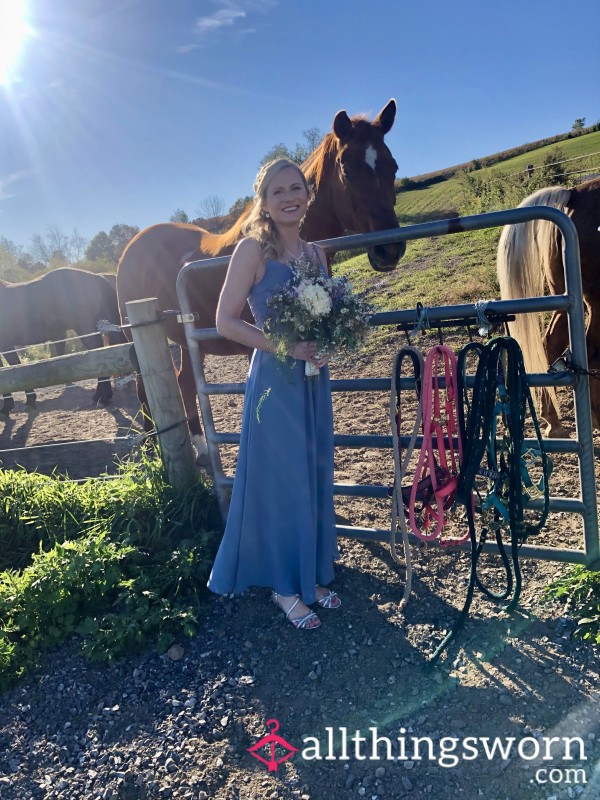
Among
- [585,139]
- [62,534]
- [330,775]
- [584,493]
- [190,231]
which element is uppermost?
[585,139]

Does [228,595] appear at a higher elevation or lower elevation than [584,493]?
lower


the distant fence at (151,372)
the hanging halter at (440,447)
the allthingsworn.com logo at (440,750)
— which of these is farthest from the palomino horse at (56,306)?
the allthingsworn.com logo at (440,750)

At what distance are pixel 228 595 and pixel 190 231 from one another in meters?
3.20

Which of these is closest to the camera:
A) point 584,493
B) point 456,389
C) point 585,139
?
point 456,389

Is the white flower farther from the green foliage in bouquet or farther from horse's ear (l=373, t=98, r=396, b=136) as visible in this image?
horse's ear (l=373, t=98, r=396, b=136)

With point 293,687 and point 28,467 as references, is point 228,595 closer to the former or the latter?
point 293,687

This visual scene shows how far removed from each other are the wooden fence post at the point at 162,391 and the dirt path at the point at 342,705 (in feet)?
3.08

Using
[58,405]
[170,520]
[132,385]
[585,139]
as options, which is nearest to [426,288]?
[132,385]

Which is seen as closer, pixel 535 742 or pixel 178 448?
pixel 535 742

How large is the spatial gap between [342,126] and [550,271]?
1771mm

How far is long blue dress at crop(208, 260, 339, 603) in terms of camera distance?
2.50 m

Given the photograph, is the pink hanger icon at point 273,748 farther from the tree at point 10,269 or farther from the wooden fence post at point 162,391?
the tree at point 10,269

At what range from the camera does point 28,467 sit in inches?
192

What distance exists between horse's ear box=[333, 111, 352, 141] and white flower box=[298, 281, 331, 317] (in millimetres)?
1875
